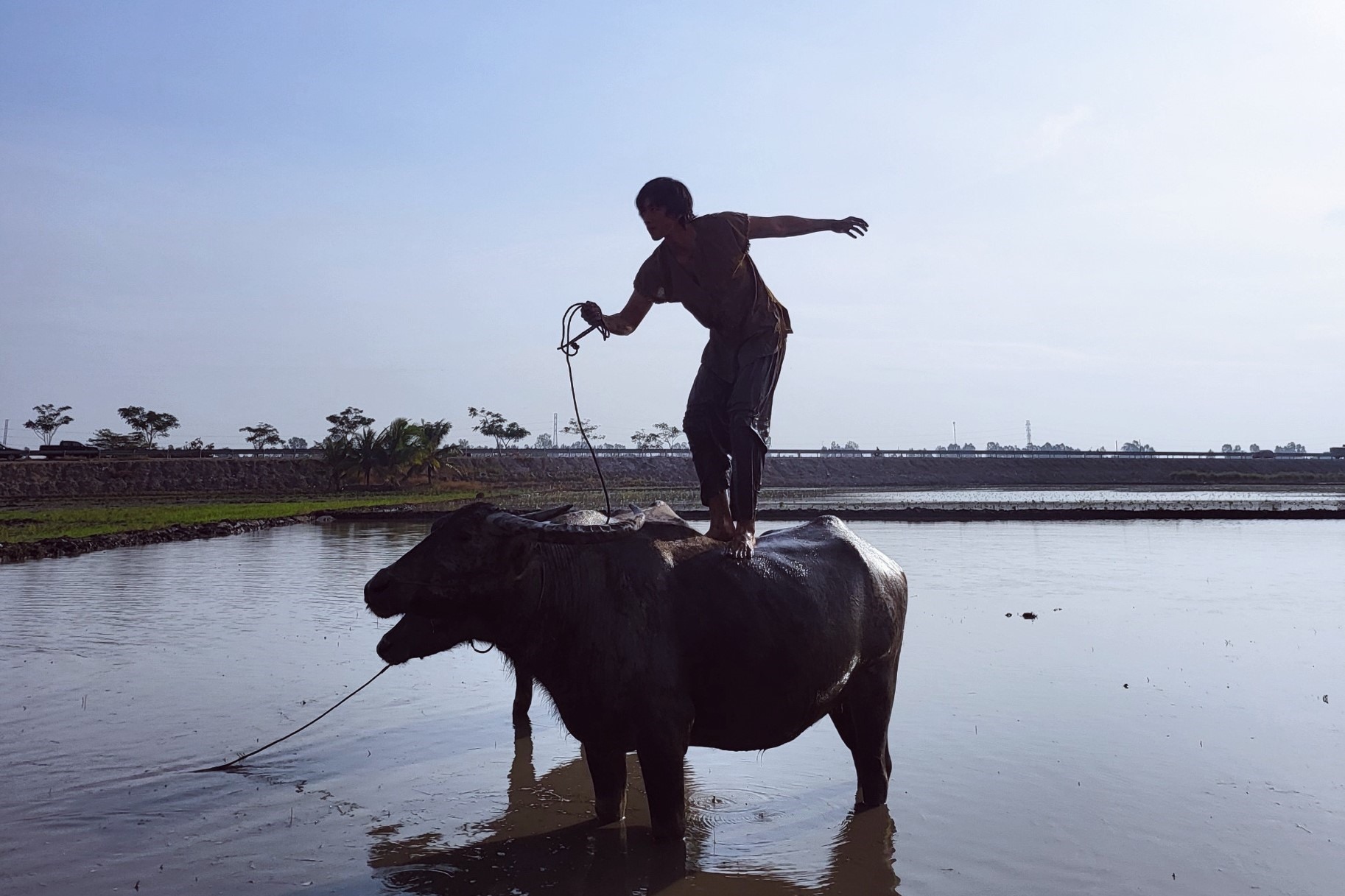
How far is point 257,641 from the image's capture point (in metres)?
10.6

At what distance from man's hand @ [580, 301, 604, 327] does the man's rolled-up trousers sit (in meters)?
0.60

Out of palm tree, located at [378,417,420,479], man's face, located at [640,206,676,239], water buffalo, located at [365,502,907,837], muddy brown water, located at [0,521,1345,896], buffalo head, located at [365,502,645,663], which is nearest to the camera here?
buffalo head, located at [365,502,645,663]

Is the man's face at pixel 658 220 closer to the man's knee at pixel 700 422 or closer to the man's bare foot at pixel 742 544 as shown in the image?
the man's knee at pixel 700 422

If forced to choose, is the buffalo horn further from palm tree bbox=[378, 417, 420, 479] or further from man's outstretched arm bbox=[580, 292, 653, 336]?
palm tree bbox=[378, 417, 420, 479]

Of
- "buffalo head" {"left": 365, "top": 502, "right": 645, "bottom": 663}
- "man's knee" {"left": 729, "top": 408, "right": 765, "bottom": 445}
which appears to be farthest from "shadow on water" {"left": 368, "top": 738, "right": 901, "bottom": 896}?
"man's knee" {"left": 729, "top": 408, "right": 765, "bottom": 445}

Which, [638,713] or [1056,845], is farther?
[1056,845]

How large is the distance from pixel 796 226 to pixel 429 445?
48.6m

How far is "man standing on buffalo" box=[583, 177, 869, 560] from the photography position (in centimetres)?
490

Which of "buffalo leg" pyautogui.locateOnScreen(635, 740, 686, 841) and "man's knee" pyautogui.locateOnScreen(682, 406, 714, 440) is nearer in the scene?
"buffalo leg" pyautogui.locateOnScreen(635, 740, 686, 841)

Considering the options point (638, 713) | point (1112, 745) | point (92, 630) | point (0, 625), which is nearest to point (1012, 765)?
point (1112, 745)

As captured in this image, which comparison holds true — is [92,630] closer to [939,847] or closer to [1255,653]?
[939,847]

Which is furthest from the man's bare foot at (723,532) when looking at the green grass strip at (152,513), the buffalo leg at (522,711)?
the green grass strip at (152,513)

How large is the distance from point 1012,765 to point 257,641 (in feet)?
25.2

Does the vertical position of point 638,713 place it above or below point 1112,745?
above
